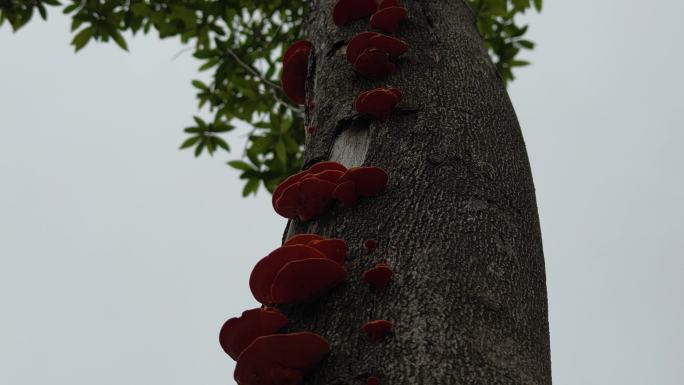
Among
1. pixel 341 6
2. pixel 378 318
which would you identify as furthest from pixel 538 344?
pixel 341 6

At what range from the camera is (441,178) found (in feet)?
6.38

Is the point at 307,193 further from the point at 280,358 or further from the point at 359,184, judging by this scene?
the point at 280,358

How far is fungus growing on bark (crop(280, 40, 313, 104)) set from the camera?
3014 millimetres

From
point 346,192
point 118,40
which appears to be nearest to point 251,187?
point 118,40

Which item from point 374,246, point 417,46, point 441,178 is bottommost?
point 374,246

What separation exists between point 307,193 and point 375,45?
80cm

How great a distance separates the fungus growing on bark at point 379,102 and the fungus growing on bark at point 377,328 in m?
0.91

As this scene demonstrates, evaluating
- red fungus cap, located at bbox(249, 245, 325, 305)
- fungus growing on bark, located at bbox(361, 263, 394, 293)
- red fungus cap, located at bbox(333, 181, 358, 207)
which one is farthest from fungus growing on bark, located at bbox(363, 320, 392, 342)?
red fungus cap, located at bbox(333, 181, 358, 207)

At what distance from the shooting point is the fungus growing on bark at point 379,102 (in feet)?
7.24

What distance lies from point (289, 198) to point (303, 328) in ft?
1.43

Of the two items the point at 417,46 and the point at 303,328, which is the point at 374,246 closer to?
the point at 303,328

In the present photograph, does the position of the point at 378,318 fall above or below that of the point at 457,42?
below

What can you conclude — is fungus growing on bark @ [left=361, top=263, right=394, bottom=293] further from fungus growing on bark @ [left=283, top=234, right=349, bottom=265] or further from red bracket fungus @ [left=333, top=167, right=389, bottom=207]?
red bracket fungus @ [left=333, top=167, right=389, bottom=207]

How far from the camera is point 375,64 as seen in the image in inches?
95.0
